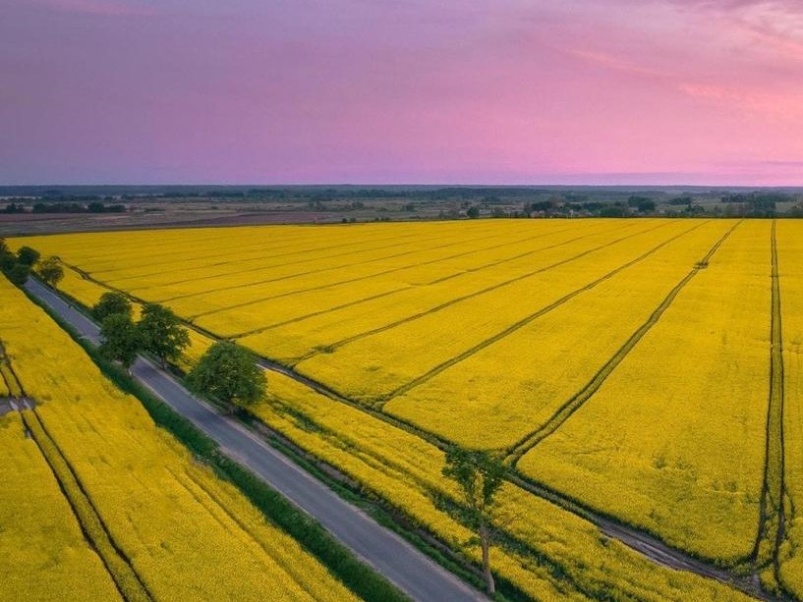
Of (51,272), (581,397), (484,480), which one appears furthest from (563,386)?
(51,272)

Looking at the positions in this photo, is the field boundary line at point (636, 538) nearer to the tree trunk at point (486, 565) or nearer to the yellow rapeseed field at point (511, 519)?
the yellow rapeseed field at point (511, 519)

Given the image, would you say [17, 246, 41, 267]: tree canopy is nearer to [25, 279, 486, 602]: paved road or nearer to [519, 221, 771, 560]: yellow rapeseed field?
[25, 279, 486, 602]: paved road

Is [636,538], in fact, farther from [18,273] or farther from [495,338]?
[18,273]

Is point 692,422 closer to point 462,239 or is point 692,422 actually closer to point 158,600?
point 158,600

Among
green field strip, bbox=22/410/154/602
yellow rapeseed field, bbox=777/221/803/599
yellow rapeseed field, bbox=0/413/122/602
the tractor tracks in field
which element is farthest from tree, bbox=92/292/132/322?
yellow rapeseed field, bbox=777/221/803/599

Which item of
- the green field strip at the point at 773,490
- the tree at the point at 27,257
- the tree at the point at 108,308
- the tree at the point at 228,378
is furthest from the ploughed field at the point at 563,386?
the tree at the point at 108,308

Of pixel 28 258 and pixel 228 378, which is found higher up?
pixel 28 258
